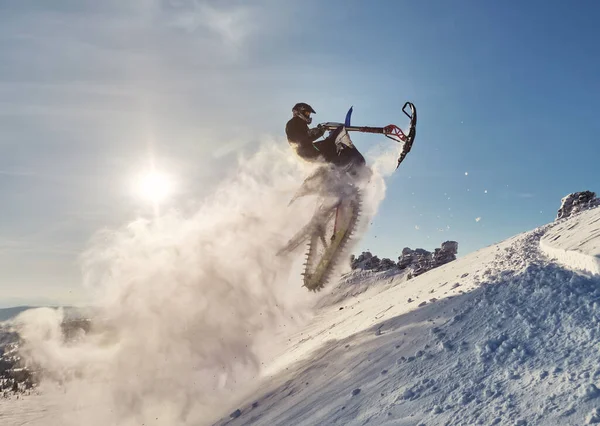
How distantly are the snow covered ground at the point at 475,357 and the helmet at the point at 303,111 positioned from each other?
6.82 meters

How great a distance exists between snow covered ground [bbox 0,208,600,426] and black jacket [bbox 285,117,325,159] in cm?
593

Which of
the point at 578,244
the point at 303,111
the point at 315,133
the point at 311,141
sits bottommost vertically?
the point at 578,244

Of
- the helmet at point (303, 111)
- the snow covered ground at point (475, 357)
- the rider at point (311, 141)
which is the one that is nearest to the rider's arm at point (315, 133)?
the rider at point (311, 141)

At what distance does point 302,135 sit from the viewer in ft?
47.3

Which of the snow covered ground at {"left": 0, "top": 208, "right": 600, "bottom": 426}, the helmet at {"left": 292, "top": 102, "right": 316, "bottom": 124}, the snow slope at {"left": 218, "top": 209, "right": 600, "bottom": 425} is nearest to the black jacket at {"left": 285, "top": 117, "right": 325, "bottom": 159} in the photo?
the helmet at {"left": 292, "top": 102, "right": 316, "bottom": 124}

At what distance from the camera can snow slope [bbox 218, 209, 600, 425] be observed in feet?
20.0

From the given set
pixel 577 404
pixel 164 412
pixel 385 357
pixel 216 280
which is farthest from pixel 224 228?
pixel 577 404

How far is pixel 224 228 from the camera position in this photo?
58.9 feet

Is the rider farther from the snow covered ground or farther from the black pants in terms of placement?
the snow covered ground

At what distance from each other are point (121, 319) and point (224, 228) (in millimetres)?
5609

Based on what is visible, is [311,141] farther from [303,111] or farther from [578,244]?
[578,244]

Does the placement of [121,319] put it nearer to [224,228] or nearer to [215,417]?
[224,228]

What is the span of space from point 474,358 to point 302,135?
9.27m

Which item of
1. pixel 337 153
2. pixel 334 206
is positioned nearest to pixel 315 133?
pixel 337 153
